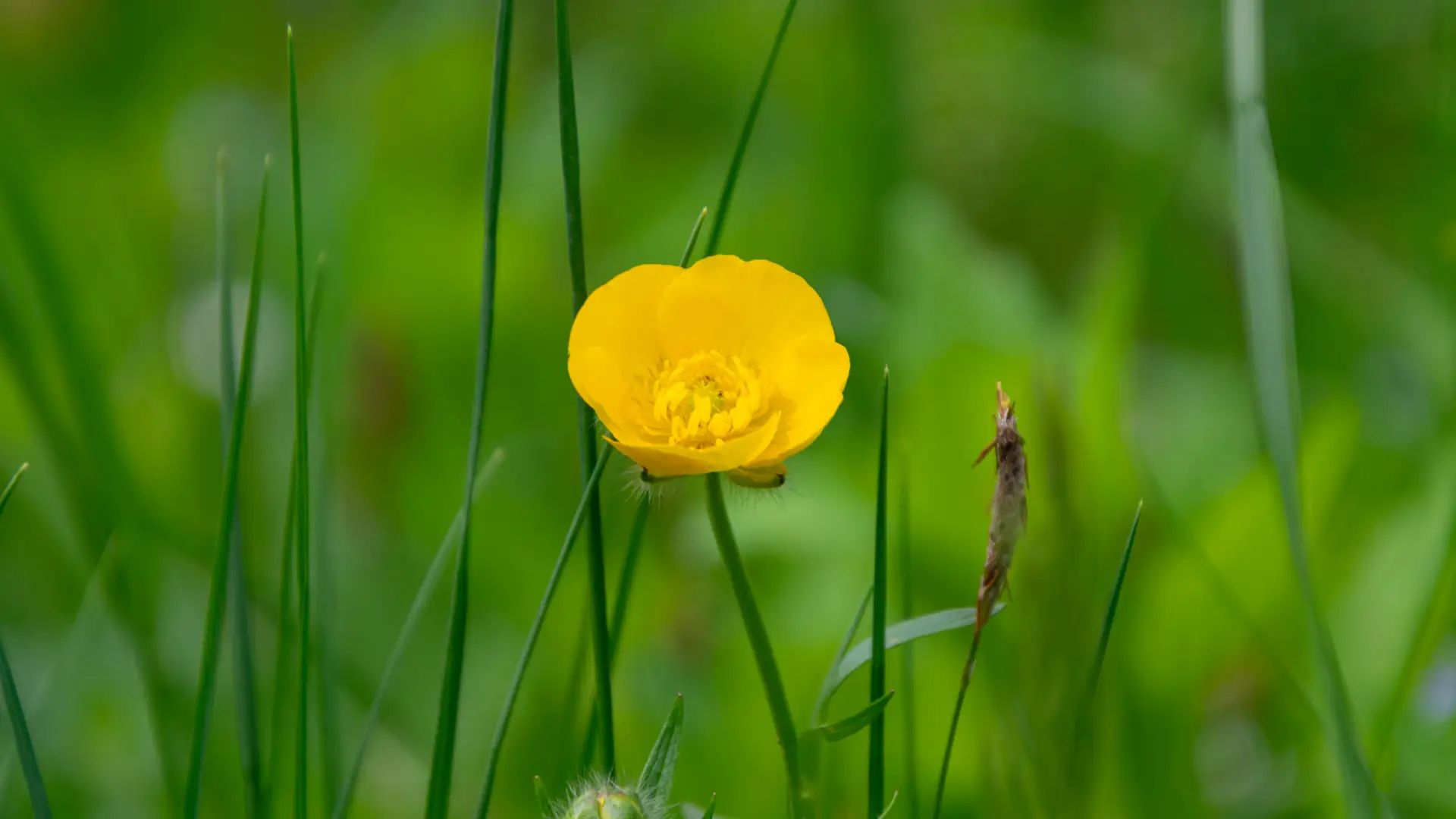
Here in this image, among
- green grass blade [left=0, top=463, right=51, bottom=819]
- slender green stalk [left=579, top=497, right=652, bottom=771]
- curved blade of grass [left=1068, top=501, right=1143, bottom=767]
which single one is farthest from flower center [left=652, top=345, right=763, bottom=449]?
green grass blade [left=0, top=463, right=51, bottom=819]

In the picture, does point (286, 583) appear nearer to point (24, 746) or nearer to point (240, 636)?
point (240, 636)

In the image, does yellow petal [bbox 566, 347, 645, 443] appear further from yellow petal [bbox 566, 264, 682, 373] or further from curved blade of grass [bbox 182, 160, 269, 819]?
curved blade of grass [bbox 182, 160, 269, 819]

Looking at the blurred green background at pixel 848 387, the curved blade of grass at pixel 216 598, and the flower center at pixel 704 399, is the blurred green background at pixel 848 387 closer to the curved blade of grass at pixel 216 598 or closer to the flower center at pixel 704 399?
the flower center at pixel 704 399

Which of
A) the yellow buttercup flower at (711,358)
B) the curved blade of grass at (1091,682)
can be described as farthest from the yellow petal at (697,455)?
the curved blade of grass at (1091,682)

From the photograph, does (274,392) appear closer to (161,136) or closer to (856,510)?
(161,136)

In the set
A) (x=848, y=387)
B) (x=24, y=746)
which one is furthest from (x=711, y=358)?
(x=848, y=387)

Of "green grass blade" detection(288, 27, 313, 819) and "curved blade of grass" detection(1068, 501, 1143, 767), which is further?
"green grass blade" detection(288, 27, 313, 819)

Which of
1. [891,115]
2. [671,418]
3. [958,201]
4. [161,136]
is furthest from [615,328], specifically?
[161,136]
